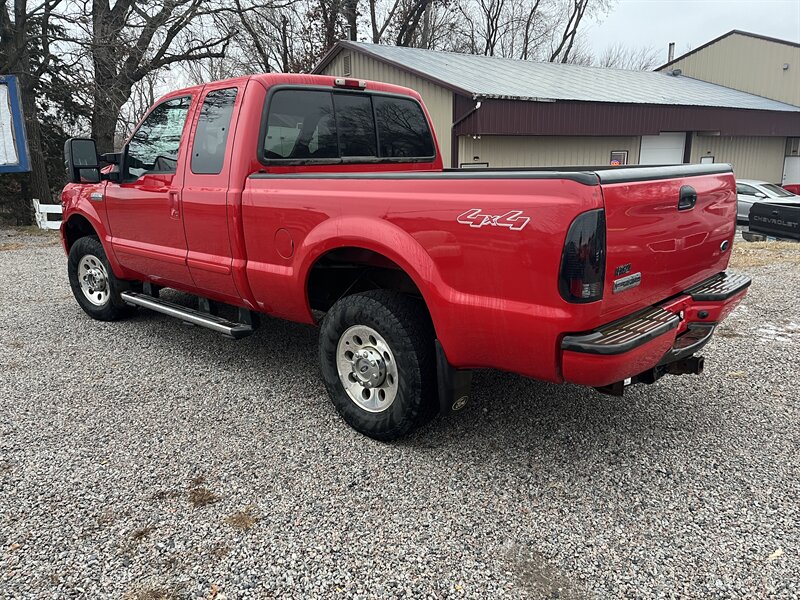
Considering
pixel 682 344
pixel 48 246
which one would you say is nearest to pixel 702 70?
pixel 48 246

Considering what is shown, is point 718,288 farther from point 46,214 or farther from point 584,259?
point 46,214

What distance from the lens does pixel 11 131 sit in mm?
13008

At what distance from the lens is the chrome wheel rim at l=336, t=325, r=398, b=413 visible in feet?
11.1

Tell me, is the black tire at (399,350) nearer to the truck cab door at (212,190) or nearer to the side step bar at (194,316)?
the side step bar at (194,316)

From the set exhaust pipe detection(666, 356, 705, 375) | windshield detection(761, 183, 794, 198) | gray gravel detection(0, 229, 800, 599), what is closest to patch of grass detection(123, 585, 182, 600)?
gray gravel detection(0, 229, 800, 599)

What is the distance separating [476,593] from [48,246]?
42.2 feet

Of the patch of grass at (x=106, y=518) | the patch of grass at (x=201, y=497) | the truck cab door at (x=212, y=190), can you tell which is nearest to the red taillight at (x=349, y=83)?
the truck cab door at (x=212, y=190)

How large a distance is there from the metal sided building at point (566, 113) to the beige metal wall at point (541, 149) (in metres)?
0.03

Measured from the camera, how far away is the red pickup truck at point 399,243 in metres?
2.61

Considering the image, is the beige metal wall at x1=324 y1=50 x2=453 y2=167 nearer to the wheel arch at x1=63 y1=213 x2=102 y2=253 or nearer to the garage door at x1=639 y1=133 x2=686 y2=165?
the garage door at x1=639 y1=133 x2=686 y2=165

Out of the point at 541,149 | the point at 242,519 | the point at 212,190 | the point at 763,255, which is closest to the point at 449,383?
the point at 242,519

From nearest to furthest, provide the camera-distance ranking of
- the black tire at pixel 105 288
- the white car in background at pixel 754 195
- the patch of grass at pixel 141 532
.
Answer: the patch of grass at pixel 141 532, the black tire at pixel 105 288, the white car in background at pixel 754 195

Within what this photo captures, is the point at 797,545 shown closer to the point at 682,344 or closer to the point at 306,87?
the point at 682,344

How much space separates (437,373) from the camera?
3.19 metres
